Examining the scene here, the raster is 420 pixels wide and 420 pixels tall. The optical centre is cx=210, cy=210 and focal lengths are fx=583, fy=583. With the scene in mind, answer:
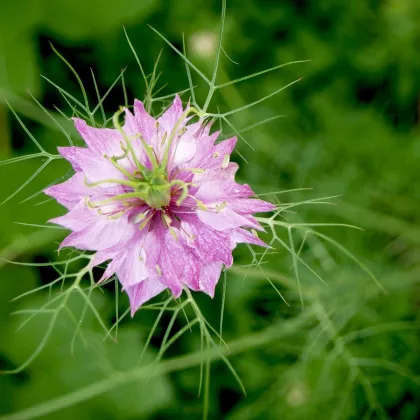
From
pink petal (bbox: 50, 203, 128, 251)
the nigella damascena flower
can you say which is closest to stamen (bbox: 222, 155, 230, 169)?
the nigella damascena flower

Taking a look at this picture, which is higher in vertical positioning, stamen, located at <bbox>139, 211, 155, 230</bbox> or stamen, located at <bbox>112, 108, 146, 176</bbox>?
stamen, located at <bbox>112, 108, 146, 176</bbox>

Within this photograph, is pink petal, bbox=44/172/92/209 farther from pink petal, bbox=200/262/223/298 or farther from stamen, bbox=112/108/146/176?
pink petal, bbox=200/262/223/298

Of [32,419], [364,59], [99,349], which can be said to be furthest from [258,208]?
[364,59]

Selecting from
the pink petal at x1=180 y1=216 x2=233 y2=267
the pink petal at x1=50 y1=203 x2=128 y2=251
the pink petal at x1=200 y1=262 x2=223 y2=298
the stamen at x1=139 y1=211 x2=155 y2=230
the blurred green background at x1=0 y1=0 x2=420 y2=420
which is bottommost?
the blurred green background at x1=0 y1=0 x2=420 y2=420

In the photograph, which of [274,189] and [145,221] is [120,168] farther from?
[274,189]

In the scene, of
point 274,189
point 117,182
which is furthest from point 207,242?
point 274,189

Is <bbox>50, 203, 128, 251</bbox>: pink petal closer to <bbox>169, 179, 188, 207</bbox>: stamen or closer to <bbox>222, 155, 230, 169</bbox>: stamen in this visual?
<bbox>169, 179, 188, 207</bbox>: stamen

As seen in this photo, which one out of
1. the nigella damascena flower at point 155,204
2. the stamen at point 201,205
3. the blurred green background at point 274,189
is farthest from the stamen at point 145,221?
the blurred green background at point 274,189

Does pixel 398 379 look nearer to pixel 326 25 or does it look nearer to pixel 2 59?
pixel 326 25

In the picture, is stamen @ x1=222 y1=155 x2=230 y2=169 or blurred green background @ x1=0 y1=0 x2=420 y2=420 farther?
blurred green background @ x1=0 y1=0 x2=420 y2=420
